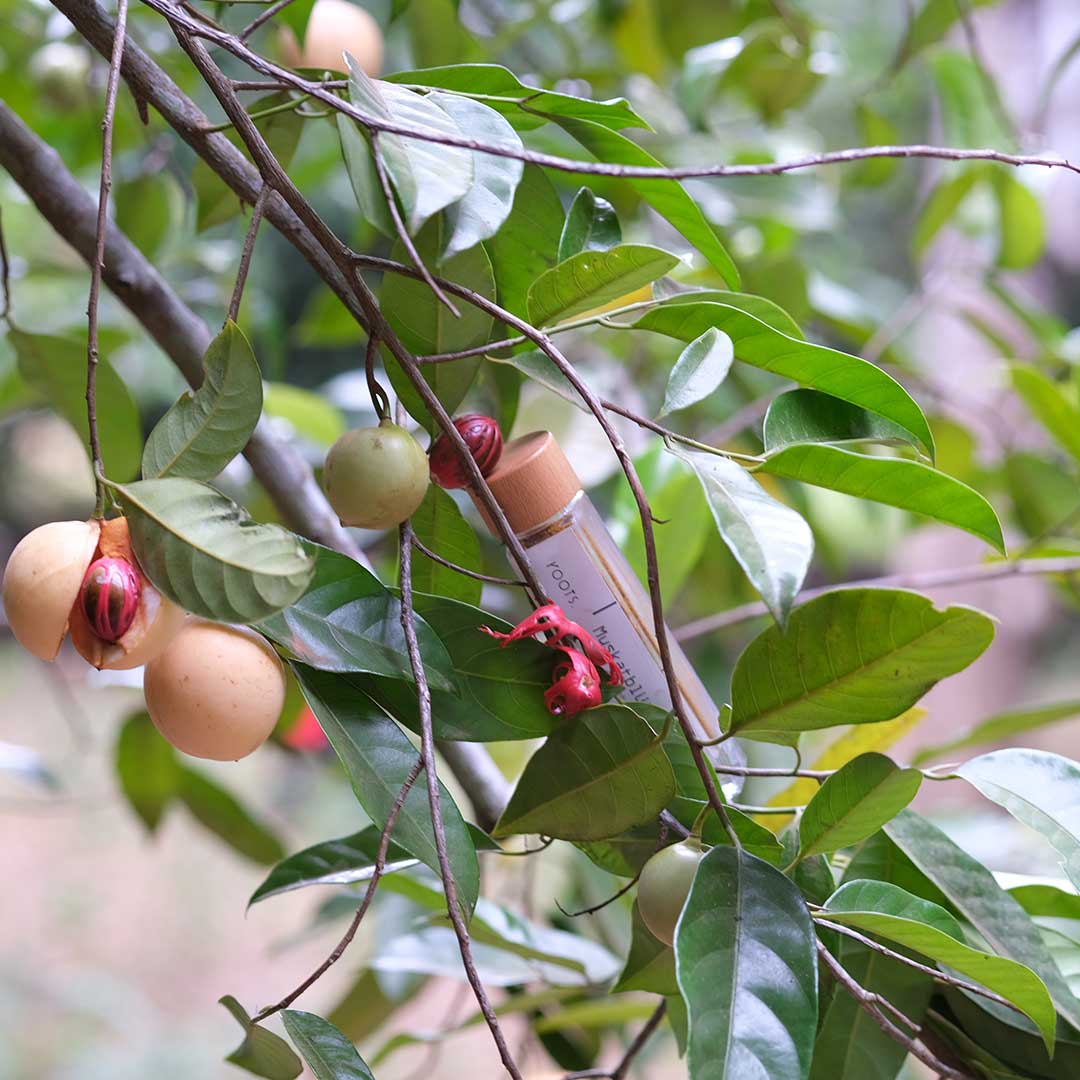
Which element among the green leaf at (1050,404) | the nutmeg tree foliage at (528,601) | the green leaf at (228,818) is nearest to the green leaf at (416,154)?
the nutmeg tree foliage at (528,601)

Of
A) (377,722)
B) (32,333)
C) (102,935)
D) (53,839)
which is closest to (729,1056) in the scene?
(377,722)

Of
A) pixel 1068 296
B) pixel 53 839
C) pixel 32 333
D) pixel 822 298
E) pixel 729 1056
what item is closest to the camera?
pixel 729 1056

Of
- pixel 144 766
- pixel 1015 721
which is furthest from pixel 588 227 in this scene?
pixel 144 766

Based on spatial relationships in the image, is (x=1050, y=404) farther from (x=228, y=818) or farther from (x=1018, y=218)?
(x=228, y=818)

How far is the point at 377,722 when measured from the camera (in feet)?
0.98

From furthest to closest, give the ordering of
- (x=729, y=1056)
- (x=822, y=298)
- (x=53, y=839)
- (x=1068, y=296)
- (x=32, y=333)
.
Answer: (x=53, y=839) < (x=1068, y=296) < (x=822, y=298) < (x=32, y=333) < (x=729, y=1056)

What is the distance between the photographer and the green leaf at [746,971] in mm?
247

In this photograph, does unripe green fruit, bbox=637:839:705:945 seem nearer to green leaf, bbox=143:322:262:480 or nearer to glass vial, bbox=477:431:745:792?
glass vial, bbox=477:431:745:792

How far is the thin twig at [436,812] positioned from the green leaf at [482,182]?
81 mm

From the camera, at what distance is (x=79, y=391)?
1.51 ft

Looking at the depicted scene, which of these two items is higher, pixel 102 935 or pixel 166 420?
pixel 166 420

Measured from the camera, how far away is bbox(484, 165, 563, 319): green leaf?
1.24 ft

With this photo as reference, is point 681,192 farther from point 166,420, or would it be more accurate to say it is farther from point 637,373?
point 637,373

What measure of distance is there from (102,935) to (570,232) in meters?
2.23
